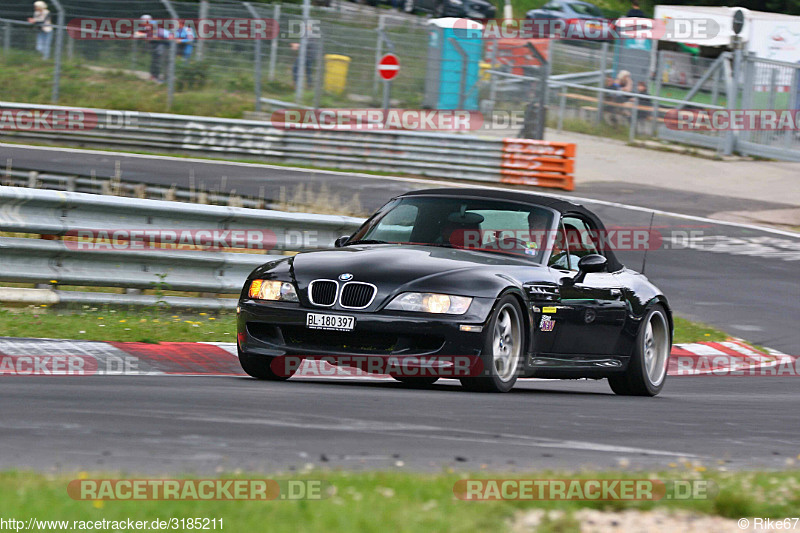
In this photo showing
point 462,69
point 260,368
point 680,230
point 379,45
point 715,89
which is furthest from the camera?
point 715,89

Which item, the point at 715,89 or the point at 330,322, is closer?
the point at 330,322

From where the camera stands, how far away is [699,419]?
7.63 meters

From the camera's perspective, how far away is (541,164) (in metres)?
24.9

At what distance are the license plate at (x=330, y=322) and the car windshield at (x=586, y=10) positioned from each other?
43375mm

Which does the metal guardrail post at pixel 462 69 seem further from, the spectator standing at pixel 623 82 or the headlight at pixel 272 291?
the headlight at pixel 272 291

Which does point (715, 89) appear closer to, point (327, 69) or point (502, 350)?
point (327, 69)

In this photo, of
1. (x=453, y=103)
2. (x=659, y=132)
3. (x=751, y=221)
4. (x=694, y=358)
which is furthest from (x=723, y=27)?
(x=694, y=358)

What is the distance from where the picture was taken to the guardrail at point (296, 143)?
25609 mm

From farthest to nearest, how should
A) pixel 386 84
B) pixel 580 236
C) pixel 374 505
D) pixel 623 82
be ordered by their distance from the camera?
pixel 623 82 < pixel 386 84 < pixel 580 236 < pixel 374 505

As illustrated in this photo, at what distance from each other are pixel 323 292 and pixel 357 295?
8.7 inches

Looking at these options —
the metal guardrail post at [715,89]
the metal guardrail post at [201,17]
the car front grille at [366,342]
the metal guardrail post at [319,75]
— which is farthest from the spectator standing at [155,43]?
the car front grille at [366,342]

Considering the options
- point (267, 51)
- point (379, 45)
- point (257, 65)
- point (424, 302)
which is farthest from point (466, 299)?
point (257, 65)

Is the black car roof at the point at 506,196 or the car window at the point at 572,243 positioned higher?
the black car roof at the point at 506,196

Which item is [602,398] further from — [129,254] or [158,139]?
[158,139]
